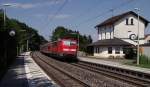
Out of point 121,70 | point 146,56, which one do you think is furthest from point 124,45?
point 121,70

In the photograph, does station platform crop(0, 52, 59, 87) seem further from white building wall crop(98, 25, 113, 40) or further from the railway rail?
white building wall crop(98, 25, 113, 40)

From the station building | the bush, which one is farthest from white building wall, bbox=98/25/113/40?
the bush

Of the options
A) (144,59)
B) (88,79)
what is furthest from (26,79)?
(144,59)

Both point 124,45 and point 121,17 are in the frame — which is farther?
point 121,17

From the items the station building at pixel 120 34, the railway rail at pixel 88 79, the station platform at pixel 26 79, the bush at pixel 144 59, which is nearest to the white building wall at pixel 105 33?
the station building at pixel 120 34

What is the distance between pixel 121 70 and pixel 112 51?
37.5m

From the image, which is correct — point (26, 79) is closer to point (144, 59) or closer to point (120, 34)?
point (144, 59)

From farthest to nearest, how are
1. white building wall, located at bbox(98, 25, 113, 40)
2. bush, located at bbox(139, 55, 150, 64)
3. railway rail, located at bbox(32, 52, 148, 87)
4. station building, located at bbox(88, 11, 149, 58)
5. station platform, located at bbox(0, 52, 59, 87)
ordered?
white building wall, located at bbox(98, 25, 113, 40) → station building, located at bbox(88, 11, 149, 58) → bush, located at bbox(139, 55, 150, 64) → railway rail, located at bbox(32, 52, 148, 87) → station platform, located at bbox(0, 52, 59, 87)

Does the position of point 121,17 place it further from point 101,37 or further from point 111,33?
point 101,37

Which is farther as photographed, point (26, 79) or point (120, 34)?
point (120, 34)

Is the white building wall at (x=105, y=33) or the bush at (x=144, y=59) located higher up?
the white building wall at (x=105, y=33)

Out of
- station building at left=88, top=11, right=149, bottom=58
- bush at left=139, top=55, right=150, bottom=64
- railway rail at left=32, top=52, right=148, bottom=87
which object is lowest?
railway rail at left=32, top=52, right=148, bottom=87

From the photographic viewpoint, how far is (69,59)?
2128 inches

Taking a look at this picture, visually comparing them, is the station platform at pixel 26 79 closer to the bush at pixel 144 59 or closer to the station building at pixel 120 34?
the bush at pixel 144 59
